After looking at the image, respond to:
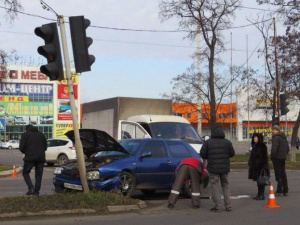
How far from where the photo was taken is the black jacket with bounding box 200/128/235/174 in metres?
10.9

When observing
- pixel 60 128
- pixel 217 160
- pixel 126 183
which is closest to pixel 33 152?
pixel 126 183

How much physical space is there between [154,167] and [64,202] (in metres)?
2.79

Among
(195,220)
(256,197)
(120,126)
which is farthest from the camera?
(120,126)

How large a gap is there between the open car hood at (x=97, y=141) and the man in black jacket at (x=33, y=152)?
29.3 inches

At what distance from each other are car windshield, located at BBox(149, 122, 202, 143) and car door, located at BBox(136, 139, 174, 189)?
528 centimetres

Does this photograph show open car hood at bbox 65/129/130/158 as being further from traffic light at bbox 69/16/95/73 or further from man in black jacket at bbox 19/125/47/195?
traffic light at bbox 69/16/95/73

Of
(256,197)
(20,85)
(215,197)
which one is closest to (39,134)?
(215,197)

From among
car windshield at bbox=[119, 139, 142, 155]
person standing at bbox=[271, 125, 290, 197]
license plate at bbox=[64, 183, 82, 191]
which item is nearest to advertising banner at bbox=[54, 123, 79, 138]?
car windshield at bbox=[119, 139, 142, 155]

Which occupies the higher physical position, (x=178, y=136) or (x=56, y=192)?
(x=178, y=136)

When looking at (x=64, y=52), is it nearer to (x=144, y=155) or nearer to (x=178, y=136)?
(x=144, y=155)

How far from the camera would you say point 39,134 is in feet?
41.1

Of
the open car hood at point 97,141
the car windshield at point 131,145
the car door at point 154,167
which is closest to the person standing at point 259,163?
the car door at point 154,167

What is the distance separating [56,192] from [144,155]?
7.32 ft

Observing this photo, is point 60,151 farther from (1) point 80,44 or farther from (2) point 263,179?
(1) point 80,44
